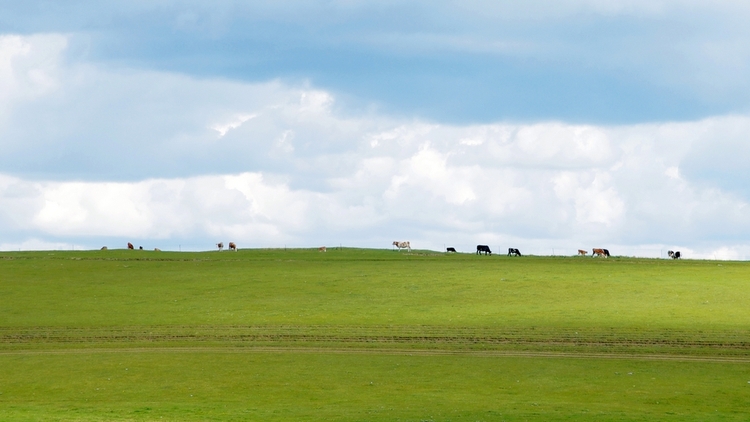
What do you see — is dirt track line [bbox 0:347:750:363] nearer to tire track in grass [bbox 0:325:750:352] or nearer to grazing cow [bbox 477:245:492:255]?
tire track in grass [bbox 0:325:750:352]

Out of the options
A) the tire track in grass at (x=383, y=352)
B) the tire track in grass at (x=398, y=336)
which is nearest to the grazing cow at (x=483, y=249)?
the tire track in grass at (x=398, y=336)

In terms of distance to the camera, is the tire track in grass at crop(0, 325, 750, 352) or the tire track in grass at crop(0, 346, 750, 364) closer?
the tire track in grass at crop(0, 346, 750, 364)

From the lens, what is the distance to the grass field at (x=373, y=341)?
3091 centimetres

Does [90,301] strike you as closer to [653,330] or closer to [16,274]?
[16,274]

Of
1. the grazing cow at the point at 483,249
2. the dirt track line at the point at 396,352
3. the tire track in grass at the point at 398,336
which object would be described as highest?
the grazing cow at the point at 483,249

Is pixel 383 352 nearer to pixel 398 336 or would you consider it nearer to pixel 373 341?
pixel 373 341

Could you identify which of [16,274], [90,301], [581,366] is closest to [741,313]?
[581,366]

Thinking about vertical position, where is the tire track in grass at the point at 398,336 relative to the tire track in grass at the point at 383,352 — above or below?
above

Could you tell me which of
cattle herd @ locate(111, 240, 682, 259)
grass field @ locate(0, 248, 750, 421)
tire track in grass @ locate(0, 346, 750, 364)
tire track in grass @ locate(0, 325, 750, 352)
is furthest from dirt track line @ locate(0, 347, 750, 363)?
cattle herd @ locate(111, 240, 682, 259)

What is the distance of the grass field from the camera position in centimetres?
3091

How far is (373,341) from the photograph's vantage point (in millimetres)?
44906

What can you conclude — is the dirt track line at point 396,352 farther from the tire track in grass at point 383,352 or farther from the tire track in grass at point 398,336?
the tire track in grass at point 398,336

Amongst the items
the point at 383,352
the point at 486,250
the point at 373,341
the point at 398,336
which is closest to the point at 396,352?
the point at 383,352

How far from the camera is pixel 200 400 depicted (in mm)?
31766
